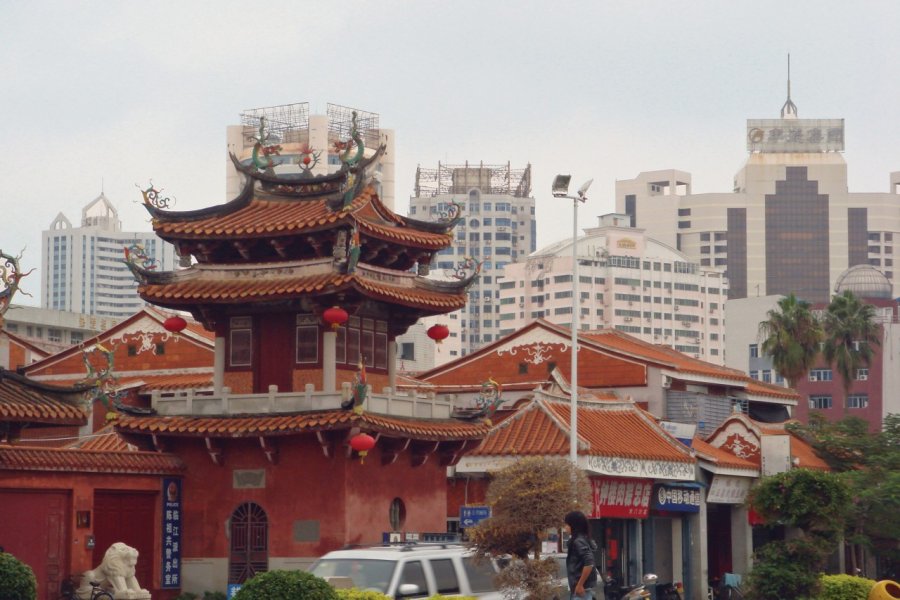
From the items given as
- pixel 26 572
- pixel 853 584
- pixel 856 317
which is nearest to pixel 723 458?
pixel 853 584

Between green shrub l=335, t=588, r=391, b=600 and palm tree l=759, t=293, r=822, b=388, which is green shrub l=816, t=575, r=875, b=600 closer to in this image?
green shrub l=335, t=588, r=391, b=600

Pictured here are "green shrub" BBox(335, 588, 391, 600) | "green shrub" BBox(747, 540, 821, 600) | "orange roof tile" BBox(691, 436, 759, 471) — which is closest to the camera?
"green shrub" BBox(335, 588, 391, 600)

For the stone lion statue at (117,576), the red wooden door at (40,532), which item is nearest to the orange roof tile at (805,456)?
the stone lion statue at (117,576)

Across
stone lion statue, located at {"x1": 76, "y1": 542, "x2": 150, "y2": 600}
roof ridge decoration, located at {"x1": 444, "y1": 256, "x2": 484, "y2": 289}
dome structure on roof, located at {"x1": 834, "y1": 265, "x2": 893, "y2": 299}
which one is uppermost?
dome structure on roof, located at {"x1": 834, "y1": 265, "x2": 893, "y2": 299}

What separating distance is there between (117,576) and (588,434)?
650 inches

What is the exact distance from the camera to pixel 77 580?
34094 mm

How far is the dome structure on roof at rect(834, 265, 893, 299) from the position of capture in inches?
4934

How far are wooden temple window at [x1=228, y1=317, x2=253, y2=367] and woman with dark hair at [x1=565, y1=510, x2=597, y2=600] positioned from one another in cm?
1608

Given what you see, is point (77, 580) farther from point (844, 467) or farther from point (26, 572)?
point (844, 467)

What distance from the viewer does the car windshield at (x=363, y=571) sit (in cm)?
2759

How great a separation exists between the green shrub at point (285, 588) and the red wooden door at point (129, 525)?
41.2ft

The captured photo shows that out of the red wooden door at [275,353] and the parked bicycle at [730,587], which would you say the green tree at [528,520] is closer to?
the red wooden door at [275,353]

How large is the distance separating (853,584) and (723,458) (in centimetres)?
1741

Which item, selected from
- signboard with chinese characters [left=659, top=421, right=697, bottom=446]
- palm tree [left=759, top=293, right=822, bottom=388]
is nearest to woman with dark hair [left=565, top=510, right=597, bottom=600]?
signboard with chinese characters [left=659, top=421, right=697, bottom=446]
